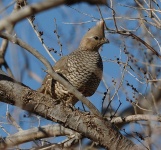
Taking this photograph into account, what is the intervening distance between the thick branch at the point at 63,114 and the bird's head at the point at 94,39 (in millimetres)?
1617

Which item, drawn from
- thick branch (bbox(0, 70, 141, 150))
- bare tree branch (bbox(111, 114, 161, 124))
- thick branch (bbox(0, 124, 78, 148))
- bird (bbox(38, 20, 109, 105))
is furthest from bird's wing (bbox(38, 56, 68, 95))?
thick branch (bbox(0, 70, 141, 150))

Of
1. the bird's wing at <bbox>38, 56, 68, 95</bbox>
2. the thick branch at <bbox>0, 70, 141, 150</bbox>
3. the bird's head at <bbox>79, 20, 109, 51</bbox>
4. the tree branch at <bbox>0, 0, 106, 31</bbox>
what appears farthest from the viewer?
the bird's head at <bbox>79, 20, 109, 51</bbox>

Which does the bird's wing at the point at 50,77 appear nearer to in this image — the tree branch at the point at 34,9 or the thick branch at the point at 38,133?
the thick branch at the point at 38,133

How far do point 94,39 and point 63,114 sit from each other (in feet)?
6.77

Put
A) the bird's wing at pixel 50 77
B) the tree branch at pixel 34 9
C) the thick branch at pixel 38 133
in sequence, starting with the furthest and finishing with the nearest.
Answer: the bird's wing at pixel 50 77 < the thick branch at pixel 38 133 < the tree branch at pixel 34 9

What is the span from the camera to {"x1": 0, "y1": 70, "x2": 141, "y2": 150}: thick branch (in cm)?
411

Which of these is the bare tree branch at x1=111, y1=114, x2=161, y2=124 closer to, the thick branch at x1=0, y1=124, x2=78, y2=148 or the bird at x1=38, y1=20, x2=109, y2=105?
the thick branch at x1=0, y1=124, x2=78, y2=148

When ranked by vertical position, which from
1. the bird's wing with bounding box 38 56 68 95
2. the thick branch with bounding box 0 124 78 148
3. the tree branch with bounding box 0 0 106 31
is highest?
the bird's wing with bounding box 38 56 68 95

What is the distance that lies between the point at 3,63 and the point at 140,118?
1.33 meters

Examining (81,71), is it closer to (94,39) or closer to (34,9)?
(94,39)

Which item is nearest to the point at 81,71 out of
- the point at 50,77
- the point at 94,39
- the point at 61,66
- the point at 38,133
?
the point at 61,66

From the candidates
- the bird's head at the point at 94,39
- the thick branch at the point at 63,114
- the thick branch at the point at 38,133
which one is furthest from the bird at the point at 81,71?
the thick branch at the point at 63,114

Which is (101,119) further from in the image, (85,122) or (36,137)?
(36,137)

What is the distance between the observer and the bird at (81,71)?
5.57 m
